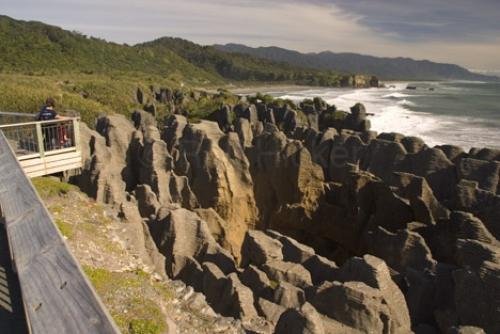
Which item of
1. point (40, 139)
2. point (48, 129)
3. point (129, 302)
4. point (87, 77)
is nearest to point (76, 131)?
point (48, 129)

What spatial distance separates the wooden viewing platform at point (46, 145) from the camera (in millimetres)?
12312

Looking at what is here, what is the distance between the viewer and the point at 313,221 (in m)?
17.3

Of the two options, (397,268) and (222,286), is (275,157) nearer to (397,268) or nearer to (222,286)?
(397,268)

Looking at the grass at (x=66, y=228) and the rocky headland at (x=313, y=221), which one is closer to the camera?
the rocky headland at (x=313, y=221)

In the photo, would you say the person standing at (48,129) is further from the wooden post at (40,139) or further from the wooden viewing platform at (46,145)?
the wooden post at (40,139)

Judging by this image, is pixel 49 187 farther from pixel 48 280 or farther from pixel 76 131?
pixel 48 280

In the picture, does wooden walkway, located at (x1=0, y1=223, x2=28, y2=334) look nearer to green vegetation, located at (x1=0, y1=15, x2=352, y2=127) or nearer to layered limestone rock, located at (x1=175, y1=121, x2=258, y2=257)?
layered limestone rock, located at (x1=175, y1=121, x2=258, y2=257)

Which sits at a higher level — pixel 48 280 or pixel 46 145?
pixel 48 280

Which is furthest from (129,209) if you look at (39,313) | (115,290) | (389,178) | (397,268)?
(389,178)

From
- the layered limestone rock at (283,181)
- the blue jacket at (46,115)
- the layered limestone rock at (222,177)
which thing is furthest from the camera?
the layered limestone rock at (283,181)

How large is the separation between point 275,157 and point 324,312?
11477 millimetres

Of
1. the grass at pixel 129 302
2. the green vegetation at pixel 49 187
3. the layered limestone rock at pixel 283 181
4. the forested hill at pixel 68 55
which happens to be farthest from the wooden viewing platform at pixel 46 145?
the forested hill at pixel 68 55

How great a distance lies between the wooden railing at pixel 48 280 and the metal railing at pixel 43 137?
8.94 metres

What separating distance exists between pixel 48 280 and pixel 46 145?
10.9m
